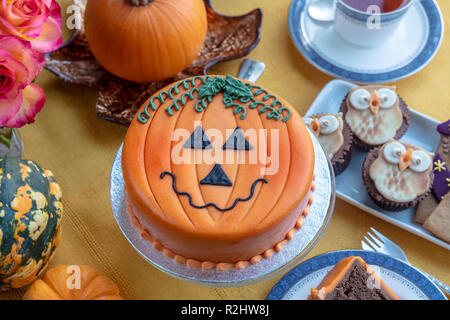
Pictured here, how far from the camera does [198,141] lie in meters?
1.25

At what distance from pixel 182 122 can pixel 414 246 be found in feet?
2.78

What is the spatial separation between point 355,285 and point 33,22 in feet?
3.60

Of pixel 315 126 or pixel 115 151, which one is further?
pixel 115 151

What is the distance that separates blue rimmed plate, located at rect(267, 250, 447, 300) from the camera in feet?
4.65

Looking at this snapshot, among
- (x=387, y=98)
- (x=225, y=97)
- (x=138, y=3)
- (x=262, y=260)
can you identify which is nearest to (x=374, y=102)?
(x=387, y=98)

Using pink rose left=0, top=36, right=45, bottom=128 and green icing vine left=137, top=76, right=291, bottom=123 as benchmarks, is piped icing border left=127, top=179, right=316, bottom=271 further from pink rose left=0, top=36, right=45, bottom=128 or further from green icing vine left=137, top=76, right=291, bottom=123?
pink rose left=0, top=36, right=45, bottom=128

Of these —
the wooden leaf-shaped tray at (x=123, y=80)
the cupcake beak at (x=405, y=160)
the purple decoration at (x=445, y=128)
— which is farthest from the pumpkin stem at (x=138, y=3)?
the purple decoration at (x=445, y=128)

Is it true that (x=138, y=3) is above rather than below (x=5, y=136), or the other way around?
above

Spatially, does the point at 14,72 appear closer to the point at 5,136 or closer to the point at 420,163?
the point at 5,136

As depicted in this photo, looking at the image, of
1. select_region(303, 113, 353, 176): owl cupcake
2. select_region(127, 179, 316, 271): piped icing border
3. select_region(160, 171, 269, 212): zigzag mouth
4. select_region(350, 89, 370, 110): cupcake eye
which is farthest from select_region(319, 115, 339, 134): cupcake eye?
select_region(160, 171, 269, 212): zigzag mouth

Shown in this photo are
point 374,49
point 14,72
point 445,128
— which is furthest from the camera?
point 374,49

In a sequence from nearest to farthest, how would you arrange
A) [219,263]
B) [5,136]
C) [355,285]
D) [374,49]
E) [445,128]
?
[219,263] < [355,285] < [5,136] < [445,128] < [374,49]
